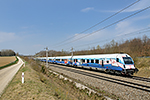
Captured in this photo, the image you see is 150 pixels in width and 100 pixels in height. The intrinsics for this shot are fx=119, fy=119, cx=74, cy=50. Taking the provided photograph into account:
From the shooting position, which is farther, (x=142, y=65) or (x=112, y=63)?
(x=142, y=65)

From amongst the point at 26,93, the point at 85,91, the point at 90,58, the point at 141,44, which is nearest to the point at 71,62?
the point at 90,58

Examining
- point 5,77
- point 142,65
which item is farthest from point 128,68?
point 5,77

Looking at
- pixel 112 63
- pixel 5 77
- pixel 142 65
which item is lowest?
pixel 5 77

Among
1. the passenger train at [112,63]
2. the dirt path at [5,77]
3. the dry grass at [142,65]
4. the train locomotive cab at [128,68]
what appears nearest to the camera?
the dirt path at [5,77]

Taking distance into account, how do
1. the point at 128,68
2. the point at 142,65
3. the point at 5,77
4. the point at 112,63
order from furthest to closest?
1. the point at 142,65
2. the point at 112,63
3. the point at 5,77
4. the point at 128,68

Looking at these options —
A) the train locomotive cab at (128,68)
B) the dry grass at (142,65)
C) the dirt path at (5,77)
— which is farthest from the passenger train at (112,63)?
the dirt path at (5,77)

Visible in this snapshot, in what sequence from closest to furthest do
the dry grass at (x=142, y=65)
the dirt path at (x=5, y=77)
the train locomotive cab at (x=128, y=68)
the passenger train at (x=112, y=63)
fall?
the dirt path at (x=5, y=77) → the train locomotive cab at (x=128, y=68) → the passenger train at (x=112, y=63) → the dry grass at (x=142, y=65)

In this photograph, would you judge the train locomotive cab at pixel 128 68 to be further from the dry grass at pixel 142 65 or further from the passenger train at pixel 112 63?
the dry grass at pixel 142 65

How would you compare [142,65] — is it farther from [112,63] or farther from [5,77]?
[5,77]

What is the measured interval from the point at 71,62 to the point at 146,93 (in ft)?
77.9

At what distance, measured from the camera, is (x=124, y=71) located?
14.7m

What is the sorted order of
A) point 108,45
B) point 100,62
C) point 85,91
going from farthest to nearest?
1. point 108,45
2. point 100,62
3. point 85,91

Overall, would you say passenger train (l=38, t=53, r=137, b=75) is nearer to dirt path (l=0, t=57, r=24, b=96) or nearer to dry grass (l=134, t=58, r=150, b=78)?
dry grass (l=134, t=58, r=150, b=78)

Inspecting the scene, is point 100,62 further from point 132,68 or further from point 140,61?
point 140,61
